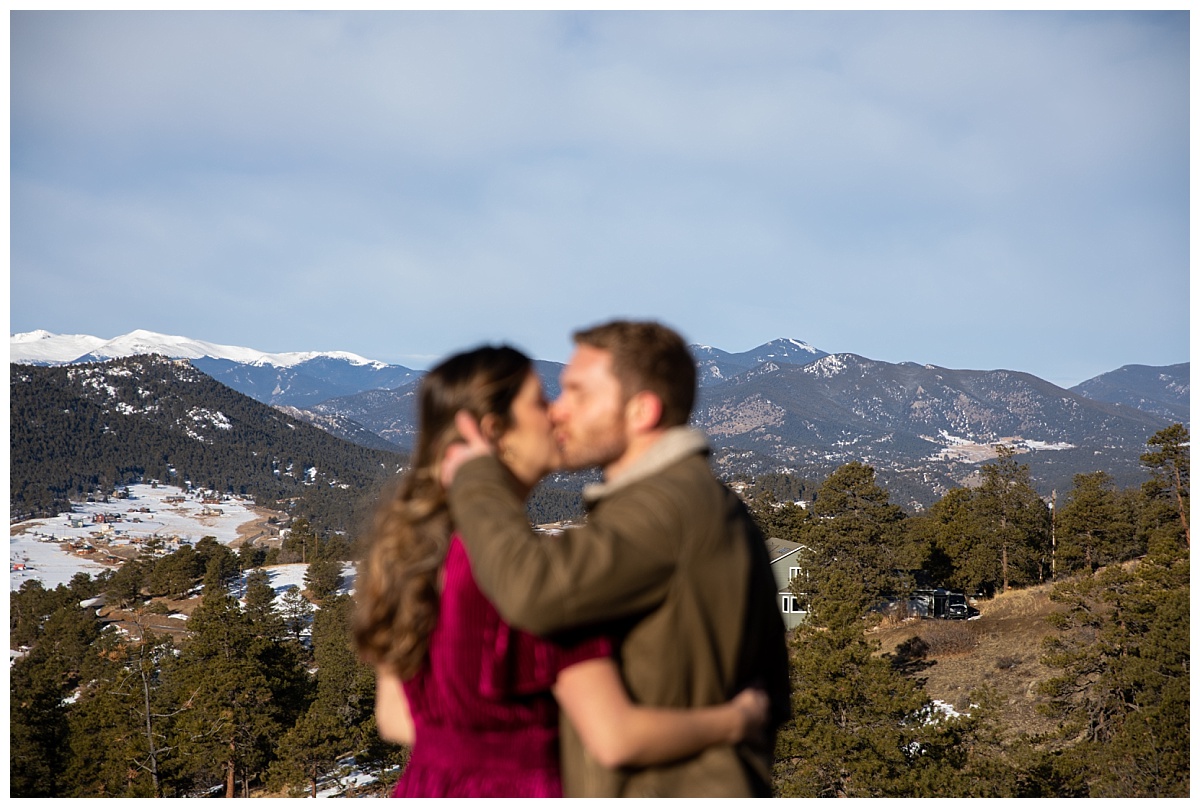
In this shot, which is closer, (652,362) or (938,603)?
(652,362)

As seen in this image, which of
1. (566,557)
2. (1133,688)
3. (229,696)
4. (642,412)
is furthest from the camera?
(229,696)

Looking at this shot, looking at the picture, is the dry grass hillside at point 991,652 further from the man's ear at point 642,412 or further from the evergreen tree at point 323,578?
the evergreen tree at point 323,578

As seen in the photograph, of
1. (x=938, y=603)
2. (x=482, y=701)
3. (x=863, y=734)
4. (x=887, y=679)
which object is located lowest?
(x=938, y=603)

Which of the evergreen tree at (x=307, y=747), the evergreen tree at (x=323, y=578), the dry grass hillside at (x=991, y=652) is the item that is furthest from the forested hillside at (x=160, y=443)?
the evergreen tree at (x=307, y=747)

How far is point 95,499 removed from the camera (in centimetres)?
13238

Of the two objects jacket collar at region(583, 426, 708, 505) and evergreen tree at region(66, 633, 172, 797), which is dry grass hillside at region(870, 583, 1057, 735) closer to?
evergreen tree at region(66, 633, 172, 797)

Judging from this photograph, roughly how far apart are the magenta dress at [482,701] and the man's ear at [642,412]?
44 cm

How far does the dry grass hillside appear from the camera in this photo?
96.8 ft

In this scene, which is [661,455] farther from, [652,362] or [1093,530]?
[1093,530]

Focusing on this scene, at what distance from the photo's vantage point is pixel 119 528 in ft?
401

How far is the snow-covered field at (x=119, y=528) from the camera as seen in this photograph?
313 feet

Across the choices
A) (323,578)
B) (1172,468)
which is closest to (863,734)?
(1172,468)

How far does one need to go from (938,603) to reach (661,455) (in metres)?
45.6
